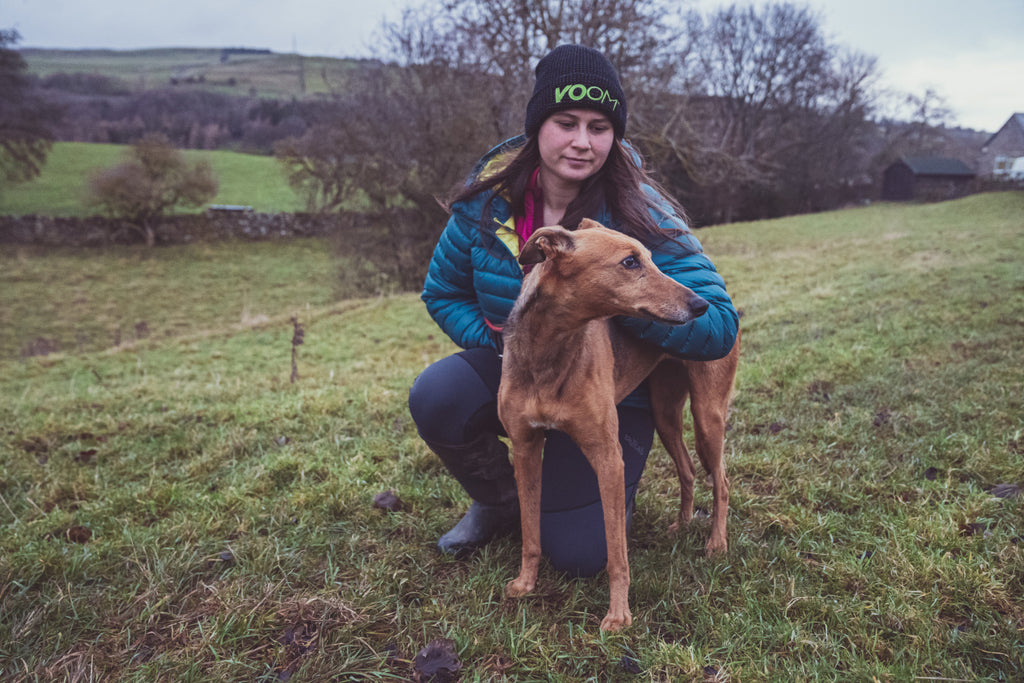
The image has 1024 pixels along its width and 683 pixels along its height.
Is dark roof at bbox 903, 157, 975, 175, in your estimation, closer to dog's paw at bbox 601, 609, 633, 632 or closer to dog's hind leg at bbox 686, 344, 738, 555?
dog's hind leg at bbox 686, 344, 738, 555

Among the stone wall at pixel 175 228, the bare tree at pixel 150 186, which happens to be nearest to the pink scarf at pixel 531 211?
the stone wall at pixel 175 228

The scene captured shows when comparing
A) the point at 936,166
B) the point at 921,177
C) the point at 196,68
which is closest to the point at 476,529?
the point at 921,177

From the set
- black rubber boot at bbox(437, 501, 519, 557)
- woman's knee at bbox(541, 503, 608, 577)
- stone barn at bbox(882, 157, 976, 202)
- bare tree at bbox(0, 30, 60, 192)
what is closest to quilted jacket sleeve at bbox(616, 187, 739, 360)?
woman's knee at bbox(541, 503, 608, 577)

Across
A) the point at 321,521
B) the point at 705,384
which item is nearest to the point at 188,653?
the point at 321,521

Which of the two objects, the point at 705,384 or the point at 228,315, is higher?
the point at 705,384

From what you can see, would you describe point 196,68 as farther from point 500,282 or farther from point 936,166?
point 500,282

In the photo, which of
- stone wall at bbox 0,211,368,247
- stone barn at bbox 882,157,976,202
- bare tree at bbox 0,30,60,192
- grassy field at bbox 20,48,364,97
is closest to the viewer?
→ bare tree at bbox 0,30,60,192

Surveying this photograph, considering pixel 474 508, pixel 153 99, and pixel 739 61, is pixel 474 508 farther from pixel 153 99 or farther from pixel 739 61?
pixel 153 99

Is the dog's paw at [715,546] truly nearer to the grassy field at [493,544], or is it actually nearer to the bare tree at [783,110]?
the grassy field at [493,544]

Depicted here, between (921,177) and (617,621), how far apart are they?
48158mm

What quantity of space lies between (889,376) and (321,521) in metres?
5.07

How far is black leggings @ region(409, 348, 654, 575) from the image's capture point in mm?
2961

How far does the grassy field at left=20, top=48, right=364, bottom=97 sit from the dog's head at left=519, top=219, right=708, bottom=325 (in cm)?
9547

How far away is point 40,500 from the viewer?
12.2 ft
